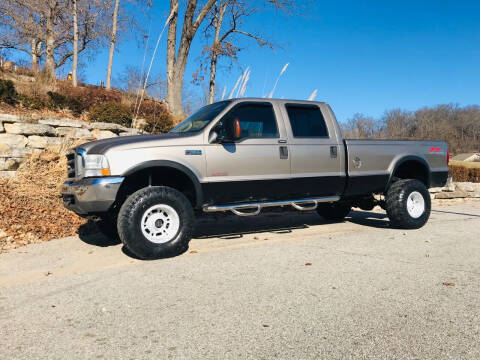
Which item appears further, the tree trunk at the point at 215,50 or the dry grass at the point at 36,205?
the tree trunk at the point at 215,50

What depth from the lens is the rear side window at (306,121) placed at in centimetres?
588

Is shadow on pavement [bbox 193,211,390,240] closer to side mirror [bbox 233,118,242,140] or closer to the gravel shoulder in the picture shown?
the gravel shoulder

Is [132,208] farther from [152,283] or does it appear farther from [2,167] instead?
[2,167]

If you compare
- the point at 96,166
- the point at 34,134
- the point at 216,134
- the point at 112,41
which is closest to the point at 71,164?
the point at 96,166

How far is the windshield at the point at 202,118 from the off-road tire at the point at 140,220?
1.17 metres

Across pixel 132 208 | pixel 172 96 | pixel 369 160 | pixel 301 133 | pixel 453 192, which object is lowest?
pixel 453 192

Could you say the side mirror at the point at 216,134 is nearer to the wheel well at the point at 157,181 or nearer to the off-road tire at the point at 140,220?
the wheel well at the point at 157,181

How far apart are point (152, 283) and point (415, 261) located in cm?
315

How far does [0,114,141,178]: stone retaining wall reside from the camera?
8.04m

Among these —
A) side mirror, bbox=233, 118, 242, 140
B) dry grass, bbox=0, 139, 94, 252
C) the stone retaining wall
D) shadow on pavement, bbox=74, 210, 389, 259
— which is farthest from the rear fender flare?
the stone retaining wall

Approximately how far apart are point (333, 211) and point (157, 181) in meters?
3.99

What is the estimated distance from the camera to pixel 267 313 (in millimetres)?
2936

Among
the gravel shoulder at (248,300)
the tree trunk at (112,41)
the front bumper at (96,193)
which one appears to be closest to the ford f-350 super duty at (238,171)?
the front bumper at (96,193)

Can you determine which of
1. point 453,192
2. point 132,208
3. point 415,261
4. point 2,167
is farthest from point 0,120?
point 453,192
